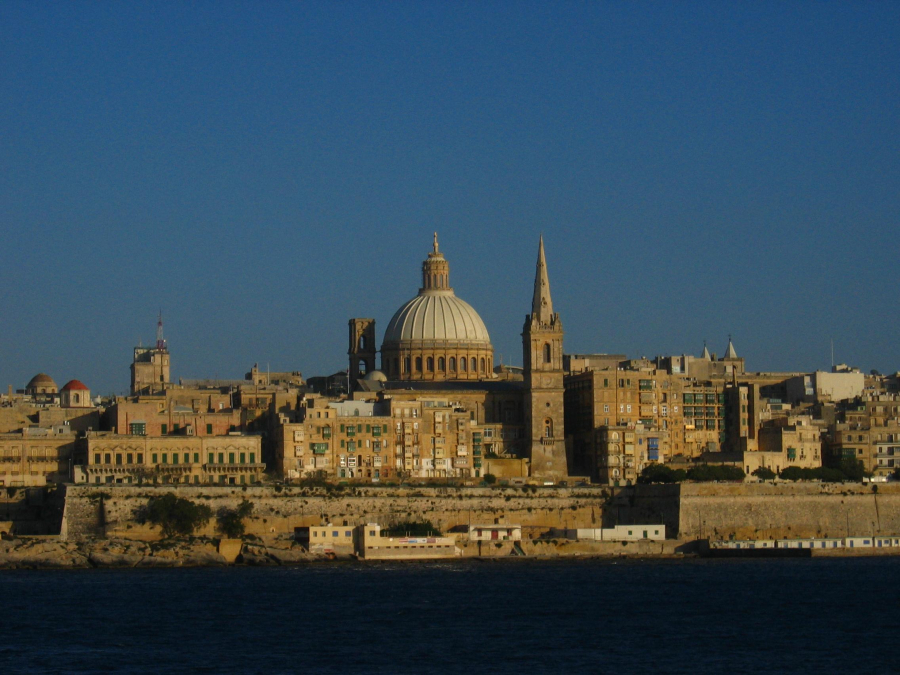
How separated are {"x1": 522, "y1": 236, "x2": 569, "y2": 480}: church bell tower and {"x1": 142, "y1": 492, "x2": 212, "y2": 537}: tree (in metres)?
19.5

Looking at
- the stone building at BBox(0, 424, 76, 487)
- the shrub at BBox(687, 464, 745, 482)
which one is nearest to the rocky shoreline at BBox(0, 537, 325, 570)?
the stone building at BBox(0, 424, 76, 487)

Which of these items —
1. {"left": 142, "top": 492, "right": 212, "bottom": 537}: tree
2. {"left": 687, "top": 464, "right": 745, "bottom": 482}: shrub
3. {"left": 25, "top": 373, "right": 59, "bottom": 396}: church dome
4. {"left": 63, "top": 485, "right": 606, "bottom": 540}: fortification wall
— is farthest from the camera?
{"left": 25, "top": 373, "right": 59, "bottom": 396}: church dome

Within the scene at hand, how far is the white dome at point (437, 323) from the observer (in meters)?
107

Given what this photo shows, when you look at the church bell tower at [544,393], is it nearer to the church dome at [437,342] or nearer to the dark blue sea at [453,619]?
the church dome at [437,342]

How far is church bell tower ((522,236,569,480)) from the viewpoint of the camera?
3723 inches

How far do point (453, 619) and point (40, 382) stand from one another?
75.5 metres

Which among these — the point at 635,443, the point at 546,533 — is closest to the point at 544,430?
the point at 635,443

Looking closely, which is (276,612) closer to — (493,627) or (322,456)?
(493,627)

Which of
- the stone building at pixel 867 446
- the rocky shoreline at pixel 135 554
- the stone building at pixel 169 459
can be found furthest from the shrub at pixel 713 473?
the stone building at pixel 169 459

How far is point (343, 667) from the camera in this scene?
→ 48625 millimetres

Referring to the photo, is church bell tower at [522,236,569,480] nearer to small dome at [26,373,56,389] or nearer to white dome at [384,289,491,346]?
white dome at [384,289,491,346]

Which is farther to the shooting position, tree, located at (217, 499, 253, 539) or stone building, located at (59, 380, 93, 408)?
stone building, located at (59, 380, 93, 408)

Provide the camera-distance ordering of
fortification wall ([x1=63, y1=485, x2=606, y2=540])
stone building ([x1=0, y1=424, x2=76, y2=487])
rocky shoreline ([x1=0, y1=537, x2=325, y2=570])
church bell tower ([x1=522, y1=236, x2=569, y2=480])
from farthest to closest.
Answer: church bell tower ([x1=522, y1=236, x2=569, y2=480]), stone building ([x1=0, y1=424, x2=76, y2=487]), fortification wall ([x1=63, y1=485, x2=606, y2=540]), rocky shoreline ([x1=0, y1=537, x2=325, y2=570])

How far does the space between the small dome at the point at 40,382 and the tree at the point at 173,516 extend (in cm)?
4948
